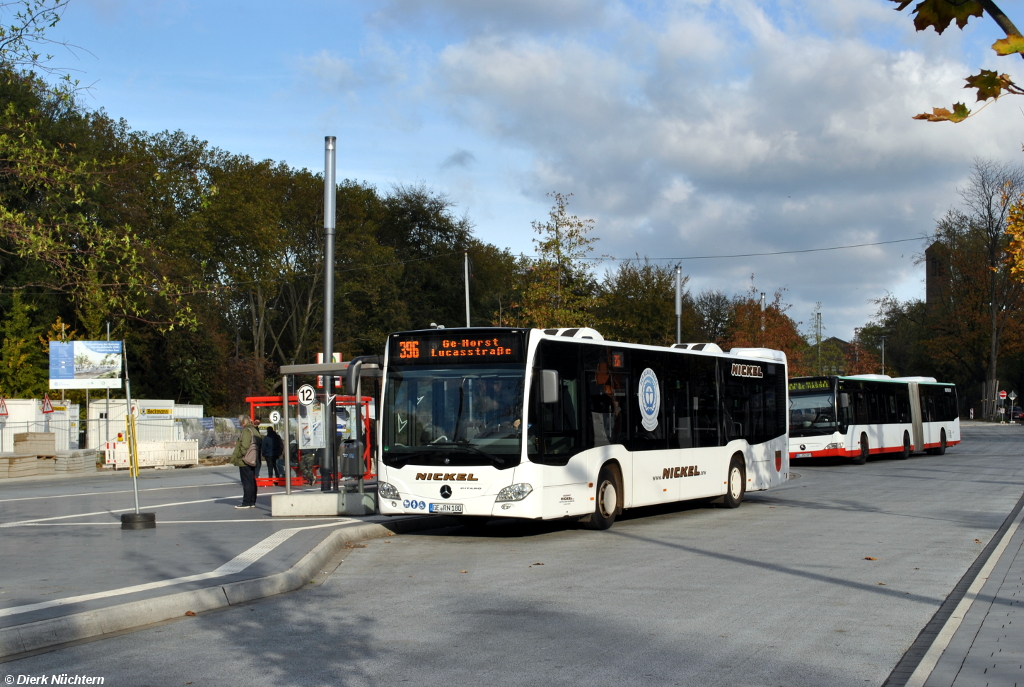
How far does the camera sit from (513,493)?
13.8 m

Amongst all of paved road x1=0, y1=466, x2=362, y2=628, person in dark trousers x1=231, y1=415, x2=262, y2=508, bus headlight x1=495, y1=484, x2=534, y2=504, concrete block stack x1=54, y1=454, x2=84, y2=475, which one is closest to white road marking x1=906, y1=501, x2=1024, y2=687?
bus headlight x1=495, y1=484, x2=534, y2=504

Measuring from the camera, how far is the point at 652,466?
17047 mm

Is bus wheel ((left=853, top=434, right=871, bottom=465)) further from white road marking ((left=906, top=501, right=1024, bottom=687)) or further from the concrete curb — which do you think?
the concrete curb

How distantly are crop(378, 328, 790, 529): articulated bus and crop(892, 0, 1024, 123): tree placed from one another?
996 cm

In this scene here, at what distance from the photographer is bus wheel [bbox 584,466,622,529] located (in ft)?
50.8

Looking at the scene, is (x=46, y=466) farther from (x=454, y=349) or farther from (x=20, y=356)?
(x=454, y=349)

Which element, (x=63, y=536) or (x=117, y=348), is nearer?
(x=63, y=536)

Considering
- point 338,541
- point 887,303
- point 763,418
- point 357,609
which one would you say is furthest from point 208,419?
point 887,303

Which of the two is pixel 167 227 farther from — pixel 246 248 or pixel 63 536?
pixel 63 536

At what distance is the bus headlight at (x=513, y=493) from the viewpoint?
45.3 feet

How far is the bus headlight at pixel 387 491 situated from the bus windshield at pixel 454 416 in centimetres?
30

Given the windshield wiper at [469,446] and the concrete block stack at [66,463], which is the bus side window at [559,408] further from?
the concrete block stack at [66,463]

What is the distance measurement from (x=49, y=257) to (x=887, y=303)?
9036cm

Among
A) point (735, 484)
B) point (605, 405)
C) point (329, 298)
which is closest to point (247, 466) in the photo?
point (329, 298)
